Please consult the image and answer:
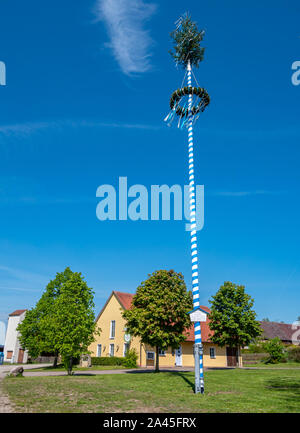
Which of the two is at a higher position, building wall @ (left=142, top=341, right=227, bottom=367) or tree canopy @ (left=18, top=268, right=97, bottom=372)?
tree canopy @ (left=18, top=268, right=97, bottom=372)

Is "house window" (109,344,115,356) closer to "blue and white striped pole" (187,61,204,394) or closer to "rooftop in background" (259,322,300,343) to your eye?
"blue and white striped pole" (187,61,204,394)

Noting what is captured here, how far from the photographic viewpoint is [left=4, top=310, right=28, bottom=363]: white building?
6034 centimetres

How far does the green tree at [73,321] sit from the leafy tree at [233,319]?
46.3 feet

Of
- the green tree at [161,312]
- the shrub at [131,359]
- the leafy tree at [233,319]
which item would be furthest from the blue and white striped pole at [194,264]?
the shrub at [131,359]

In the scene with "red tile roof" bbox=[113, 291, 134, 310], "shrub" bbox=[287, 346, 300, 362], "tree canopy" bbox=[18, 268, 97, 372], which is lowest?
"shrub" bbox=[287, 346, 300, 362]

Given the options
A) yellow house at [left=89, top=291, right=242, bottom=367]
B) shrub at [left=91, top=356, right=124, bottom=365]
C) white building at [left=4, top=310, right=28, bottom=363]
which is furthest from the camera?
white building at [left=4, top=310, right=28, bottom=363]

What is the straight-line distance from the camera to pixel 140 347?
39.3m

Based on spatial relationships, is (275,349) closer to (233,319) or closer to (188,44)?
(233,319)

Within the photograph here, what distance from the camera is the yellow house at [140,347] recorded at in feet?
129

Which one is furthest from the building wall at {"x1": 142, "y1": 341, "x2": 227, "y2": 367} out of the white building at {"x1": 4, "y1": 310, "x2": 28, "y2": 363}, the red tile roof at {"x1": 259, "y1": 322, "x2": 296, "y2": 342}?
the red tile roof at {"x1": 259, "y1": 322, "x2": 296, "y2": 342}

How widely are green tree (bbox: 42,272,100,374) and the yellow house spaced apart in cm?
1111
